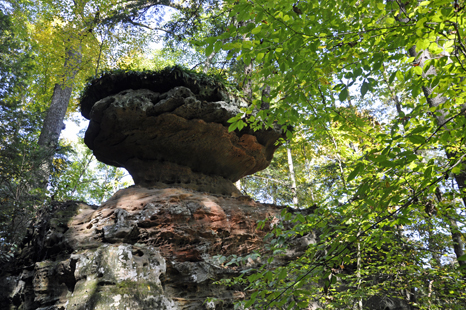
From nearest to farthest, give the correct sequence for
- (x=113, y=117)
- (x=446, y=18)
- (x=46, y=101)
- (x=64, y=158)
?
(x=446, y=18)
(x=113, y=117)
(x=64, y=158)
(x=46, y=101)

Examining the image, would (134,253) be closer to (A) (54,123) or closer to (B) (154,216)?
(B) (154,216)

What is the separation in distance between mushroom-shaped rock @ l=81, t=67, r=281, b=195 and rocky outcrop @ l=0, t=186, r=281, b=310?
1.13m

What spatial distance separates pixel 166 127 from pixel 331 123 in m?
4.10

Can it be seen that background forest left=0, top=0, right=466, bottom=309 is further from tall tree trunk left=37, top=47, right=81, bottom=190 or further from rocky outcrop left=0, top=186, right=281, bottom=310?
rocky outcrop left=0, top=186, right=281, bottom=310

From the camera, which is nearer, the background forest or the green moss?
the background forest

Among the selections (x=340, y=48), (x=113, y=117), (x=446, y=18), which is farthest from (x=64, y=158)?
(x=446, y=18)

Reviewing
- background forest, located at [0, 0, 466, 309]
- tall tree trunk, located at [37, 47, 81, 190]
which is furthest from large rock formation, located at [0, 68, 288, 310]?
tall tree trunk, located at [37, 47, 81, 190]

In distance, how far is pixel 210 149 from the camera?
7.53 m

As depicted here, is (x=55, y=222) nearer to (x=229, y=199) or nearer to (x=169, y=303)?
(x=169, y=303)

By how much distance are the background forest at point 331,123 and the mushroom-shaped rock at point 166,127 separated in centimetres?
74

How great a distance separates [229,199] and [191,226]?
5.33 feet

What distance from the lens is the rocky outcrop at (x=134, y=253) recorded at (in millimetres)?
4332

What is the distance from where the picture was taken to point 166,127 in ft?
22.6

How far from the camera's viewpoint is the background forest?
2.49 m
